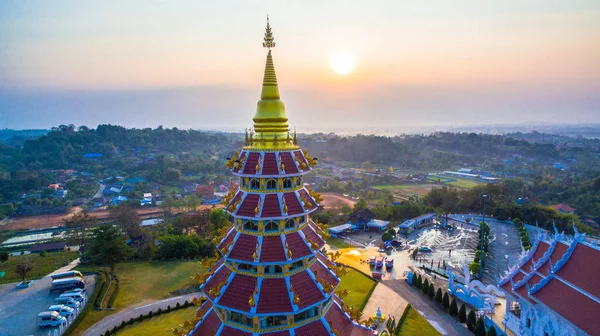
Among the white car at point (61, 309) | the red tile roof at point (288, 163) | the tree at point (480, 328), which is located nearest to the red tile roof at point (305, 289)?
the red tile roof at point (288, 163)

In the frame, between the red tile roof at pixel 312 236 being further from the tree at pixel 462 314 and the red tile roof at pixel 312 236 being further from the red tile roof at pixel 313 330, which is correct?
the tree at pixel 462 314

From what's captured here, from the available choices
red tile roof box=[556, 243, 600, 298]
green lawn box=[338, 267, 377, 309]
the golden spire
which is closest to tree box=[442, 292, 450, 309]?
green lawn box=[338, 267, 377, 309]

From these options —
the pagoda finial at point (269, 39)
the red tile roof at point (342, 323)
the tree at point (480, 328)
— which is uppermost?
the pagoda finial at point (269, 39)

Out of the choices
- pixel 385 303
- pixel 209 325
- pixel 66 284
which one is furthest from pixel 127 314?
pixel 385 303

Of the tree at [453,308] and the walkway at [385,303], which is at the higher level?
the tree at [453,308]

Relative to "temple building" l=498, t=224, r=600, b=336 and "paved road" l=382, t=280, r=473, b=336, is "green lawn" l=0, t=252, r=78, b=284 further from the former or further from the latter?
"temple building" l=498, t=224, r=600, b=336

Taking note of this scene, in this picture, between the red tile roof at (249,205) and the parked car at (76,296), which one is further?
the parked car at (76,296)
